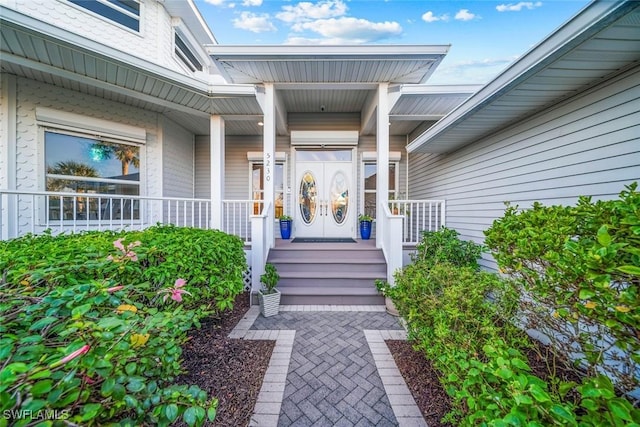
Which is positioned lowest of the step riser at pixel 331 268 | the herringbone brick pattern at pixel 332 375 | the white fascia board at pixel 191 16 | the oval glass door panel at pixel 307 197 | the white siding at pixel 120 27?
the herringbone brick pattern at pixel 332 375

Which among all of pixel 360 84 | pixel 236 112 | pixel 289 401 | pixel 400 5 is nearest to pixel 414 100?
pixel 360 84

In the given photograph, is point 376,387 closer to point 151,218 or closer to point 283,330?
point 283,330

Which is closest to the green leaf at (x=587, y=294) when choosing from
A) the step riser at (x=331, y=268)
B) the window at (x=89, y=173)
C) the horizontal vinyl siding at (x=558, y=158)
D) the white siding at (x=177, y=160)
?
the horizontal vinyl siding at (x=558, y=158)

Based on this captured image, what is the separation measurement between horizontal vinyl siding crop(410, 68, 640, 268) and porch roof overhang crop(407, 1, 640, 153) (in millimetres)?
168

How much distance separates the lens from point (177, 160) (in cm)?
608

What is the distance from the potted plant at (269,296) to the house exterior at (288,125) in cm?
40

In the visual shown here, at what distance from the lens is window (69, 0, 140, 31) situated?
15.6 ft

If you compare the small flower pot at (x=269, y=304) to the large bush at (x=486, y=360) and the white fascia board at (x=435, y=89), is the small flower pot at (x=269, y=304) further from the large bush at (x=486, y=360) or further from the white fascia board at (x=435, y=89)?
the white fascia board at (x=435, y=89)

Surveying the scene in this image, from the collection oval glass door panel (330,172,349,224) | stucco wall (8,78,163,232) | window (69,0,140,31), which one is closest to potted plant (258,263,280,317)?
oval glass door panel (330,172,349,224)

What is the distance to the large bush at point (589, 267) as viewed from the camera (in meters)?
1.15

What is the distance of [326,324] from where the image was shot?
10.8 feet

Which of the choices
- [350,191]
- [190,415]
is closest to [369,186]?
[350,191]

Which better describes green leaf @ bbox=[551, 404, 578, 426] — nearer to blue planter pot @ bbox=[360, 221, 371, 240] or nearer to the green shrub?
the green shrub

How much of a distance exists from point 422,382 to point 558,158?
289 cm
